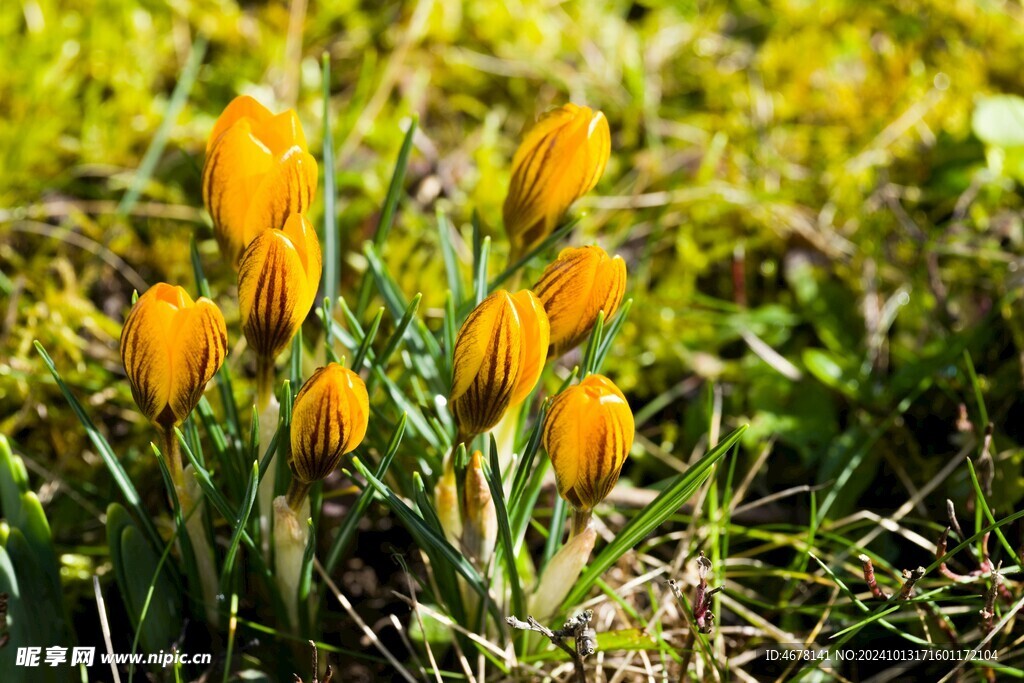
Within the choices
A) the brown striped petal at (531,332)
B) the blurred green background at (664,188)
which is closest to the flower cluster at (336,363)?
the brown striped petal at (531,332)

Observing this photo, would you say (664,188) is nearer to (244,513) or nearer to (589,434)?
(589,434)

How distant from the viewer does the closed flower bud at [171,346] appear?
995mm

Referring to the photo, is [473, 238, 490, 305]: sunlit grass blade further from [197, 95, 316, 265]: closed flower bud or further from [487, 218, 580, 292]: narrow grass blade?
[197, 95, 316, 265]: closed flower bud

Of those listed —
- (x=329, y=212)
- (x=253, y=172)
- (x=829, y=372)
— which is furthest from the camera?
(x=829, y=372)

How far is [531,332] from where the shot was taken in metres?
1.02

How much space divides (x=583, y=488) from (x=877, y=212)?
138 centimetres

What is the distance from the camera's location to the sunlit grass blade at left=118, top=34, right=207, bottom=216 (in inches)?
78.2

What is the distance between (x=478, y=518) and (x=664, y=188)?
1.27 meters

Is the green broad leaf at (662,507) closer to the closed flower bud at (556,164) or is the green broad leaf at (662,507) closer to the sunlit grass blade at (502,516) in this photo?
the sunlit grass blade at (502,516)

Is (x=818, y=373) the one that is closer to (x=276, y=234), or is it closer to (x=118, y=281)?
(x=276, y=234)

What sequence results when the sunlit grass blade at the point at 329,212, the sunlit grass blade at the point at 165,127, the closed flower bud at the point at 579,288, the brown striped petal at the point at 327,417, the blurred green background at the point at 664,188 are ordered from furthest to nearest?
the sunlit grass blade at the point at 165,127, the blurred green background at the point at 664,188, the sunlit grass blade at the point at 329,212, the closed flower bud at the point at 579,288, the brown striped petal at the point at 327,417

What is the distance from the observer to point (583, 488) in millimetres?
1054

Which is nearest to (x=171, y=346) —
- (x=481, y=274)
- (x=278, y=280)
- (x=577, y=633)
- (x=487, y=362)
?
(x=278, y=280)

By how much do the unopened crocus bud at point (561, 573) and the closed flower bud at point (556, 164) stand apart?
0.42 meters
